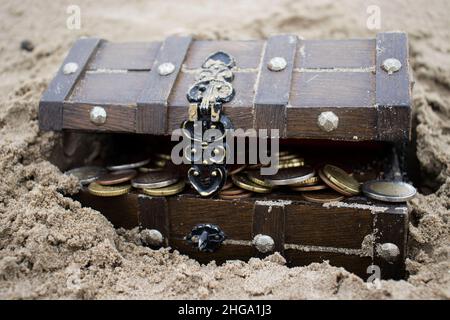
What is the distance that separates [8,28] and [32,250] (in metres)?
2.25

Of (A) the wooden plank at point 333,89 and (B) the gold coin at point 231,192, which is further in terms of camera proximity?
(B) the gold coin at point 231,192

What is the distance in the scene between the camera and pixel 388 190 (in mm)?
2045

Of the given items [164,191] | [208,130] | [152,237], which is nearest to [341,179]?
[208,130]

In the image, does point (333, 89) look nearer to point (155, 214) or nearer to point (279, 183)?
point (279, 183)

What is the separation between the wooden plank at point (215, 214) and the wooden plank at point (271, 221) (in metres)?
0.04

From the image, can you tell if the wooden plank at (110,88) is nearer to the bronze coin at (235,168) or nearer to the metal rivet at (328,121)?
the bronze coin at (235,168)

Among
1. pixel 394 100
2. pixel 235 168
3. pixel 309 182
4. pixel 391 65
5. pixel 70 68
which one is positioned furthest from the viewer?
pixel 70 68

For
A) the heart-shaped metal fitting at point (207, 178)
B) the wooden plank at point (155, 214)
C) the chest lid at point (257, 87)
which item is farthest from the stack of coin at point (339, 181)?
the wooden plank at point (155, 214)

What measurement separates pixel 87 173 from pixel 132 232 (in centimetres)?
38

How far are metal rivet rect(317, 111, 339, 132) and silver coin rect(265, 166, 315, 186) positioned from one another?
0.25 m

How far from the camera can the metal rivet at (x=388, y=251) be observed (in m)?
1.96

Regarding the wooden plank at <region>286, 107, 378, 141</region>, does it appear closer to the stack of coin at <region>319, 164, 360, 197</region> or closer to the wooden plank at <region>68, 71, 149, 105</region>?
the stack of coin at <region>319, 164, 360, 197</region>

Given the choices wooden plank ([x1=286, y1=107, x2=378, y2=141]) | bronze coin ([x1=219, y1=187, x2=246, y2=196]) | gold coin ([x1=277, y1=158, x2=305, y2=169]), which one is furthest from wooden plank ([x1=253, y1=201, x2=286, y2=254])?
wooden plank ([x1=286, y1=107, x2=378, y2=141])

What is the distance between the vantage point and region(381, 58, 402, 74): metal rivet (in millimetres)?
2002
